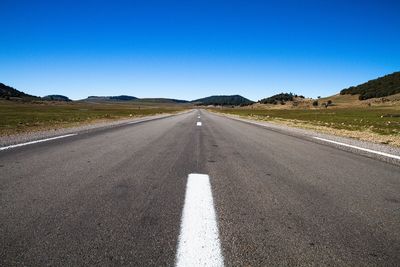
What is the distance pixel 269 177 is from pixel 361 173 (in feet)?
6.19

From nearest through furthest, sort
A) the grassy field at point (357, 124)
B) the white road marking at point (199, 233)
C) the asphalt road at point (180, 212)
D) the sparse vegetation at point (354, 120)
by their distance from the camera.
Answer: the white road marking at point (199, 233), the asphalt road at point (180, 212), the grassy field at point (357, 124), the sparse vegetation at point (354, 120)

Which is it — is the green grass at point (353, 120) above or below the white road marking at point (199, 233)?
below

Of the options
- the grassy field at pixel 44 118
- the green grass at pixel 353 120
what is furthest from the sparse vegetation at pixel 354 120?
the grassy field at pixel 44 118

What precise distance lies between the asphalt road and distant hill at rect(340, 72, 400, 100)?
526 feet

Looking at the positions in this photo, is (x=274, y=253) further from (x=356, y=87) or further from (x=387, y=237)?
(x=356, y=87)

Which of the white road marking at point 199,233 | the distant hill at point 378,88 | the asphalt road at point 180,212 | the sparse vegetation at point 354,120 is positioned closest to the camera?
the white road marking at point 199,233

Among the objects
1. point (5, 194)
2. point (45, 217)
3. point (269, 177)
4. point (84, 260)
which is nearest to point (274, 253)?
point (84, 260)

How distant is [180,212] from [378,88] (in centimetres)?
18445

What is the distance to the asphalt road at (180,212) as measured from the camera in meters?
2.36

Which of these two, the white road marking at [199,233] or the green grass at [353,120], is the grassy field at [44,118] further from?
the green grass at [353,120]

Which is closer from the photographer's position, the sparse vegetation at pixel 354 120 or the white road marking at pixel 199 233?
the white road marking at pixel 199 233

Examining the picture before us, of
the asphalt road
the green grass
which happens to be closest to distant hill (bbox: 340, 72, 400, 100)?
the green grass

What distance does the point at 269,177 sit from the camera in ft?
16.5

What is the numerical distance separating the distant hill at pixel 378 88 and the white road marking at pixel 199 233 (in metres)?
162
